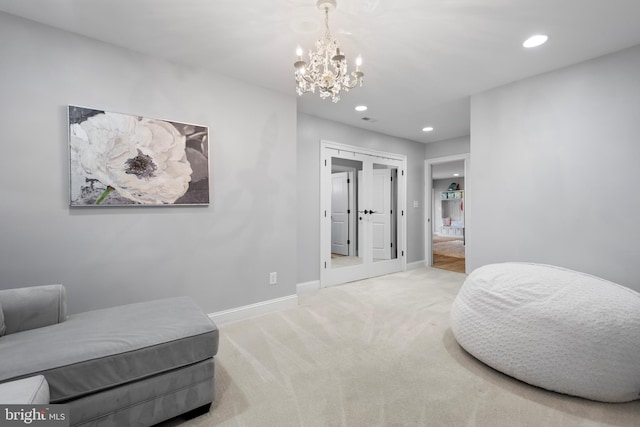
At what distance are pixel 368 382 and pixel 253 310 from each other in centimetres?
164

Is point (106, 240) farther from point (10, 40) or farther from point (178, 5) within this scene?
point (178, 5)

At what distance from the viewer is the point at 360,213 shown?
486 cm

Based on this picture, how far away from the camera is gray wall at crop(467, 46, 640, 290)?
2.50 metres

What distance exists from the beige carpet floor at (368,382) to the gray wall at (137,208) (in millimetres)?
746

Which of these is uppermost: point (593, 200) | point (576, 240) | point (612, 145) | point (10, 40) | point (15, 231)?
point (10, 40)

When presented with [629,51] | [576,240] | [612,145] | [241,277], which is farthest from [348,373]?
[629,51]

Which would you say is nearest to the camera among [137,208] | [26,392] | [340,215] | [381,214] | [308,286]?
[26,392]

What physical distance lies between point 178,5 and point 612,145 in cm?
380

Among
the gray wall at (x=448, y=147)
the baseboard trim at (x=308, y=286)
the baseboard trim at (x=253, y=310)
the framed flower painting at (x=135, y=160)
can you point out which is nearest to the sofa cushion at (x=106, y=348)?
the framed flower painting at (x=135, y=160)

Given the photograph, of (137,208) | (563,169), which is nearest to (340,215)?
(563,169)

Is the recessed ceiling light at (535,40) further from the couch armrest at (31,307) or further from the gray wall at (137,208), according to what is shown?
the couch armrest at (31,307)

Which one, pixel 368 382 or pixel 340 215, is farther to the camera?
pixel 340 215

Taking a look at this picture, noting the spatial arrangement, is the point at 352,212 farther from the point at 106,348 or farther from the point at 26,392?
the point at 26,392

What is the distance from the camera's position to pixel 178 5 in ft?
Result: 6.40
